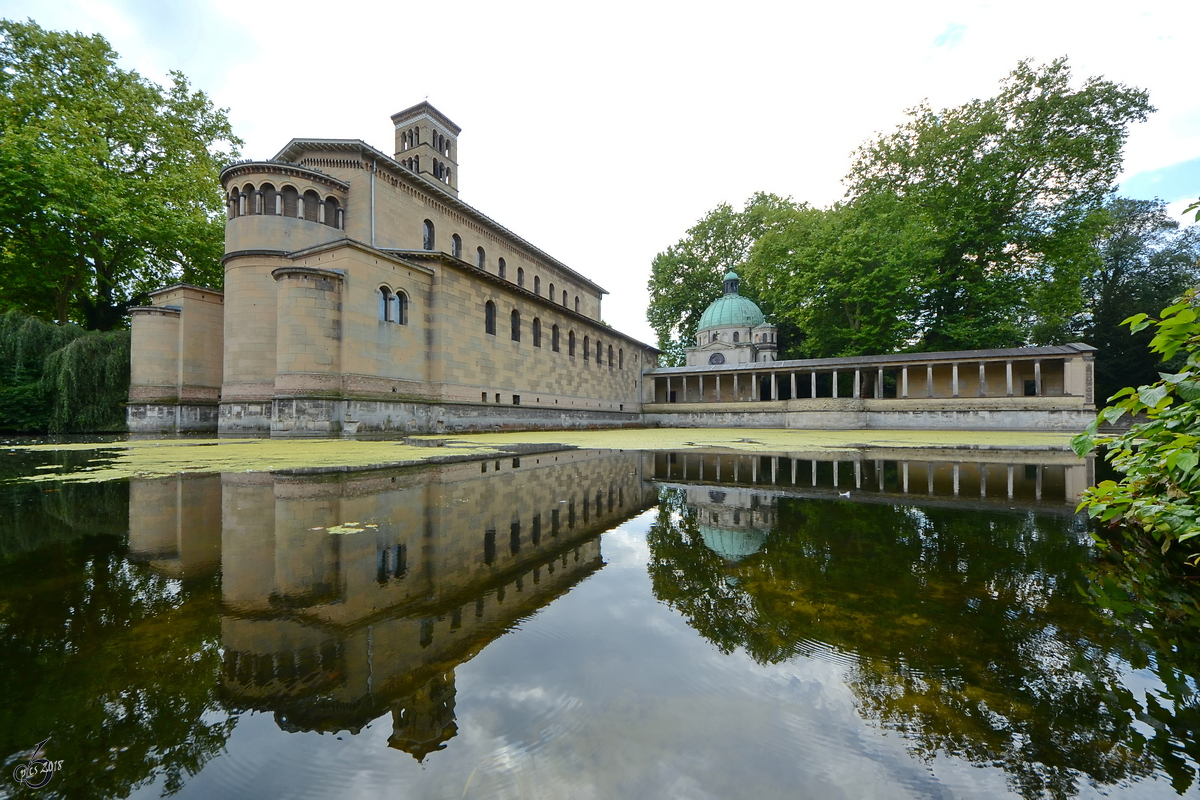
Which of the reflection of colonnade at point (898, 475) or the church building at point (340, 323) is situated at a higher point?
the church building at point (340, 323)

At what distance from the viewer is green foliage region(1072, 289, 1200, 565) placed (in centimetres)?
277

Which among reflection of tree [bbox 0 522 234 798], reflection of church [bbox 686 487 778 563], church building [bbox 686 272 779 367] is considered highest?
church building [bbox 686 272 779 367]

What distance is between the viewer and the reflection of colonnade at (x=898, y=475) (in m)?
5.85

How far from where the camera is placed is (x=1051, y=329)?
36.6m

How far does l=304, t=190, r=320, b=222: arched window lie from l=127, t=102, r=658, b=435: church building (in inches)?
1.8

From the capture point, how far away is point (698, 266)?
1877 inches

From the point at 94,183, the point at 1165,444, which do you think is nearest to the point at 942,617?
the point at 1165,444

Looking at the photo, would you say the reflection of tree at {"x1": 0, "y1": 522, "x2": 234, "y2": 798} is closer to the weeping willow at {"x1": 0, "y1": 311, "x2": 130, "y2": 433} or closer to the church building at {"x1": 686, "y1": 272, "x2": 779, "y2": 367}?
the weeping willow at {"x1": 0, "y1": 311, "x2": 130, "y2": 433}

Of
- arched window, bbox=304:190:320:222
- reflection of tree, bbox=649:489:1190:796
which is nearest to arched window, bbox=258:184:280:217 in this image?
arched window, bbox=304:190:320:222

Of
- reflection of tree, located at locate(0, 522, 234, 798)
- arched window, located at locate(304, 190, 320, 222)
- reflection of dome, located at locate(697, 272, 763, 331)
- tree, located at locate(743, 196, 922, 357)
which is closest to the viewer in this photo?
reflection of tree, located at locate(0, 522, 234, 798)

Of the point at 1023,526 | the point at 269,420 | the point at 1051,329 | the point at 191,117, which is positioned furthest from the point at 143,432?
the point at 1051,329

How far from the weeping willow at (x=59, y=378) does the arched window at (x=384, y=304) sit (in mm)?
13769

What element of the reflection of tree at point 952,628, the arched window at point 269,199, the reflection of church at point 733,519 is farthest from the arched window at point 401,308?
the reflection of tree at point 952,628

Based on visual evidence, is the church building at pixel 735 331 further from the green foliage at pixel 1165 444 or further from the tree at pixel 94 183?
the green foliage at pixel 1165 444
